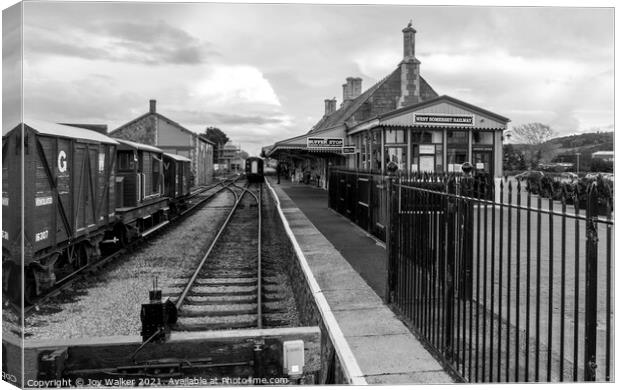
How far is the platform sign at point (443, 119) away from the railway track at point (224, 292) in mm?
6803

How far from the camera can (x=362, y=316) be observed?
550cm

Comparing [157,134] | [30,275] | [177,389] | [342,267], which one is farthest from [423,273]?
[157,134]

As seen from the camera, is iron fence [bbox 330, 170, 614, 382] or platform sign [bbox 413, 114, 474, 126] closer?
iron fence [bbox 330, 170, 614, 382]

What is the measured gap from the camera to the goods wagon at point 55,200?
19.0 ft

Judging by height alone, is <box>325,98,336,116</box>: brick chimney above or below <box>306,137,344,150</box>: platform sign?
above

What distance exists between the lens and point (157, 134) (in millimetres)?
44750

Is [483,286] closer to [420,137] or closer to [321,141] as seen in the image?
[420,137]

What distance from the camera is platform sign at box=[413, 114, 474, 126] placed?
17.0 metres

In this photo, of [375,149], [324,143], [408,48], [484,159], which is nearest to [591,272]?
[484,159]

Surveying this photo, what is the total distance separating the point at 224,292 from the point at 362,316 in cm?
358

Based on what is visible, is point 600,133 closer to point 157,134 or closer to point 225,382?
point 225,382

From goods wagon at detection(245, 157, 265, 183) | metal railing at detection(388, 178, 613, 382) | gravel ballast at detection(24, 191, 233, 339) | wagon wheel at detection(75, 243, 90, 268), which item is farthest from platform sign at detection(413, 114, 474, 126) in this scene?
goods wagon at detection(245, 157, 265, 183)

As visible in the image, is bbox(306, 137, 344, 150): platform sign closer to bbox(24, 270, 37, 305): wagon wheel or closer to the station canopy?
the station canopy

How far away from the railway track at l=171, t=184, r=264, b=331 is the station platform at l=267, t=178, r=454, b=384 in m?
0.97
